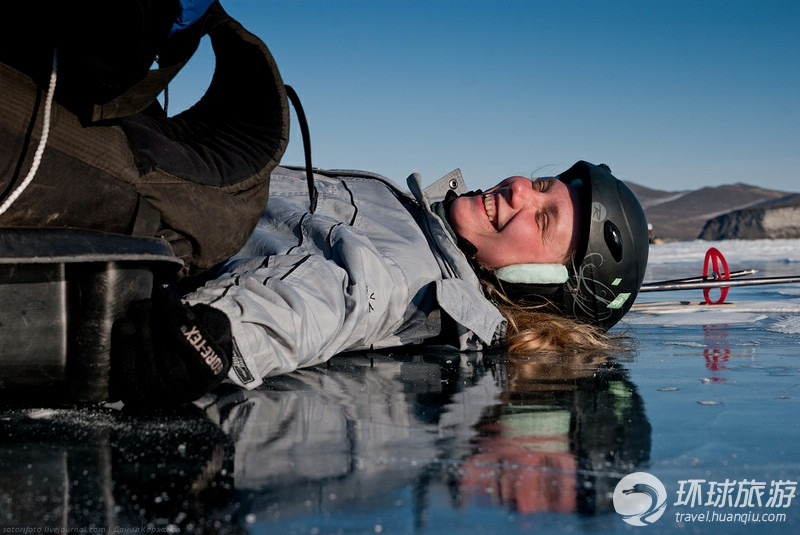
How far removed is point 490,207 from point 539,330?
568 mm

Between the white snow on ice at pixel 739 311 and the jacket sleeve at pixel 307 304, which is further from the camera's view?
the white snow on ice at pixel 739 311

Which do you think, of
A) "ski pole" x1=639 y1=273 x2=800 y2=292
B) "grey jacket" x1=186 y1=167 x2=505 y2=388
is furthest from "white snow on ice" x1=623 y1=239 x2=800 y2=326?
→ "grey jacket" x1=186 y1=167 x2=505 y2=388

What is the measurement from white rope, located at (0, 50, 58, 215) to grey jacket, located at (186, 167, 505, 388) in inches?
22.1

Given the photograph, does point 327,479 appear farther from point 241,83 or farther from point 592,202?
point 592,202

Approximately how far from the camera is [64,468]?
5.05ft

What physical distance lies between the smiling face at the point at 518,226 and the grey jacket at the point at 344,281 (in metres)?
0.18

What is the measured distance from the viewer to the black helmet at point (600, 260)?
357cm

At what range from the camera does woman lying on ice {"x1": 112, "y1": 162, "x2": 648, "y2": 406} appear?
8.23 feet

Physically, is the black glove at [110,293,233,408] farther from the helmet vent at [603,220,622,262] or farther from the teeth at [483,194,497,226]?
the helmet vent at [603,220,622,262]

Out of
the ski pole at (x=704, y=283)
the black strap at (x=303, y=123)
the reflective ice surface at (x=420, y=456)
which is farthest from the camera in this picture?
the ski pole at (x=704, y=283)

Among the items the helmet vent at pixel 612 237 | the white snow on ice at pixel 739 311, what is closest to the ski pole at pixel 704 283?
the white snow on ice at pixel 739 311

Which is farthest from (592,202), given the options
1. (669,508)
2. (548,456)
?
(669,508)

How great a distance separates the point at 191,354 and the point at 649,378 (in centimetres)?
157

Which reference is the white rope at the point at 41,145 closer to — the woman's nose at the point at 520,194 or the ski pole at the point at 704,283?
the woman's nose at the point at 520,194
